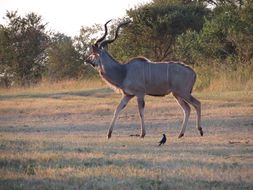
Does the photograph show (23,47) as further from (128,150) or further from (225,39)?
(128,150)

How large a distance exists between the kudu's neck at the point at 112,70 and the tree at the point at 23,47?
2812 cm

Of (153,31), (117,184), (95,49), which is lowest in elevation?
(117,184)

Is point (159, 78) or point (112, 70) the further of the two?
point (112, 70)

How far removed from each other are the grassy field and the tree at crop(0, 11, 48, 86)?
74.1ft

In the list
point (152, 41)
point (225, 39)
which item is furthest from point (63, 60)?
point (225, 39)

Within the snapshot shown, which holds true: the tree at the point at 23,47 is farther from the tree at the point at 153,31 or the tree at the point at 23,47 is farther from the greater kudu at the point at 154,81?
the greater kudu at the point at 154,81

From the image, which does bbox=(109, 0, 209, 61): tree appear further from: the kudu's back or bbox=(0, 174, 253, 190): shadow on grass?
bbox=(0, 174, 253, 190): shadow on grass

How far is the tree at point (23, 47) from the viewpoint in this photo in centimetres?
4397

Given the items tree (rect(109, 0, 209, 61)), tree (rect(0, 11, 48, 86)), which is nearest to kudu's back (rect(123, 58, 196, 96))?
tree (rect(109, 0, 209, 61))


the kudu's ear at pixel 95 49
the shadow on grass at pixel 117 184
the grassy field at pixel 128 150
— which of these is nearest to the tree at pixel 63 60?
the grassy field at pixel 128 150

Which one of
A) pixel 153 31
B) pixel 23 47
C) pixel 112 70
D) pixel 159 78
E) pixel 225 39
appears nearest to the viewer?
pixel 159 78

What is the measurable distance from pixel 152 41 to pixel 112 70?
79.3 ft

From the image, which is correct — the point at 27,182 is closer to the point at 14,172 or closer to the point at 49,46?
the point at 14,172

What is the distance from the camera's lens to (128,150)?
10.8 metres
